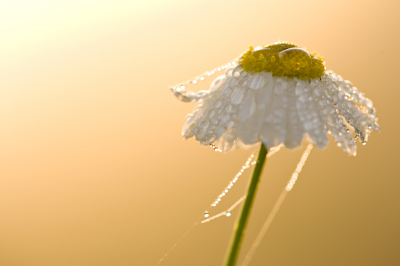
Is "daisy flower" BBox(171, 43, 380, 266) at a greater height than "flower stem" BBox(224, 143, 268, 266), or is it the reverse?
"daisy flower" BBox(171, 43, 380, 266)

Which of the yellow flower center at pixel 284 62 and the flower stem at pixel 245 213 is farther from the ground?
the yellow flower center at pixel 284 62

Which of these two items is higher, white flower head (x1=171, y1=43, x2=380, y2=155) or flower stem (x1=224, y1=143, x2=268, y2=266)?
white flower head (x1=171, y1=43, x2=380, y2=155)

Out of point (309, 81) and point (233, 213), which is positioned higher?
point (309, 81)

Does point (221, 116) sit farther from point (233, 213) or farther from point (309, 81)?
point (233, 213)

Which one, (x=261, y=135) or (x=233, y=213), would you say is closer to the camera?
(x=261, y=135)

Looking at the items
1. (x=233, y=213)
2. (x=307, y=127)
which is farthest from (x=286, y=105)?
(x=233, y=213)
